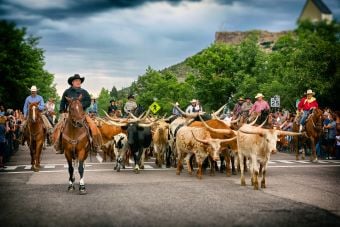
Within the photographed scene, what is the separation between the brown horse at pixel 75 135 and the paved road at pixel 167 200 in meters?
0.83

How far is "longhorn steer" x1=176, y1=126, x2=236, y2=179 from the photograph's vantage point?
1517 cm

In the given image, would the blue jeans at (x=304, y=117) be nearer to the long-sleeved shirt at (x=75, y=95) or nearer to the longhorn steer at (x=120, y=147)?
the longhorn steer at (x=120, y=147)

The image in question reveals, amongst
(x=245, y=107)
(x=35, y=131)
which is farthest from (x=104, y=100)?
(x=35, y=131)

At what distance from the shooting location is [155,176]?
16016mm

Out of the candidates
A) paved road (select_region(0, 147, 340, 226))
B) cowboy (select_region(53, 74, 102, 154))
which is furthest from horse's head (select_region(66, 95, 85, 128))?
paved road (select_region(0, 147, 340, 226))

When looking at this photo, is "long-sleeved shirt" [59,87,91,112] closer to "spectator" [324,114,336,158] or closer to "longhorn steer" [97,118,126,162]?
"longhorn steer" [97,118,126,162]

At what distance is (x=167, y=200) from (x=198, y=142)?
4.86 metres

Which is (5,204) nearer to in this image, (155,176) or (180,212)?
(180,212)

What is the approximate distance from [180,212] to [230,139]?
615 cm

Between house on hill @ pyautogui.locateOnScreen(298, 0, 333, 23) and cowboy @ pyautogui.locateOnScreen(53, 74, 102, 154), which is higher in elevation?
house on hill @ pyautogui.locateOnScreen(298, 0, 333, 23)

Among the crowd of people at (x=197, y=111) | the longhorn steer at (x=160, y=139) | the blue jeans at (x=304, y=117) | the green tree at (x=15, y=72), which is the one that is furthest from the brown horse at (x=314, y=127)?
the green tree at (x=15, y=72)

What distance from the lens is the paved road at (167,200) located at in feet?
29.2

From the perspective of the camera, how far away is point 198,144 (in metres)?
15.7

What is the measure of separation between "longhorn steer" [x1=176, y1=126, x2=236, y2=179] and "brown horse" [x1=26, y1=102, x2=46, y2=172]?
4.68 meters
